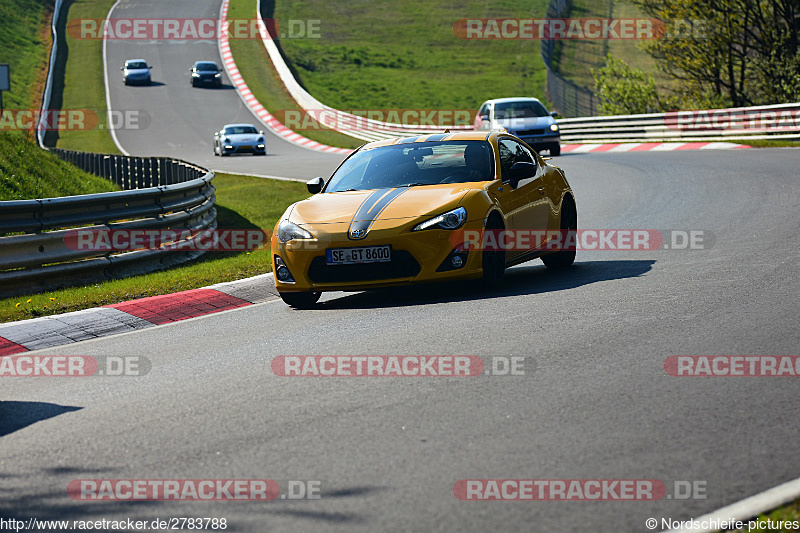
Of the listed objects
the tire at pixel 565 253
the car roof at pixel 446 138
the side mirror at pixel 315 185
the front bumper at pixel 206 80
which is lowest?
the tire at pixel 565 253

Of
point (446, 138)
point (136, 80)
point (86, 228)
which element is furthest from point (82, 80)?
point (446, 138)

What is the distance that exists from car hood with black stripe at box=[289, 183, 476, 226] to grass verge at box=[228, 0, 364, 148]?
102 ft

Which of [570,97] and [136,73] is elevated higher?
[136,73]

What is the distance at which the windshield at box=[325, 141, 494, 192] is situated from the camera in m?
10.0

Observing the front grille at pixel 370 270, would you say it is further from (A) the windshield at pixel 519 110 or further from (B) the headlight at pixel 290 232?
(A) the windshield at pixel 519 110

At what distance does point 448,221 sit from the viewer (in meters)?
9.03

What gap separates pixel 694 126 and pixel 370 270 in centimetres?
2430

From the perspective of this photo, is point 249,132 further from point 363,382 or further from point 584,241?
point 363,382

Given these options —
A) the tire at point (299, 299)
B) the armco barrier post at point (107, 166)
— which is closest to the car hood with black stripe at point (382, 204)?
the tire at point (299, 299)

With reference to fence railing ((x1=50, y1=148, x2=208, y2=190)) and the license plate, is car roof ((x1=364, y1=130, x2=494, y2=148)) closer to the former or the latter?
the license plate

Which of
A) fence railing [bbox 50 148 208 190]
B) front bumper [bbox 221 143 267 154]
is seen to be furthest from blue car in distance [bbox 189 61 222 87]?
fence railing [bbox 50 148 208 190]

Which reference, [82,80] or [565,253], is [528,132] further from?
[82,80]

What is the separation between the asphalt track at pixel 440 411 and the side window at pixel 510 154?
50.5 inches

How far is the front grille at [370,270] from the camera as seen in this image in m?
8.92
